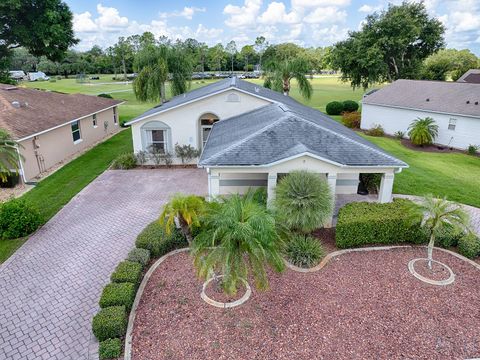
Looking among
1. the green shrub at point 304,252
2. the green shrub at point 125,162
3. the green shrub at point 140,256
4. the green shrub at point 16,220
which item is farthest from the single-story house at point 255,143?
the green shrub at point 16,220

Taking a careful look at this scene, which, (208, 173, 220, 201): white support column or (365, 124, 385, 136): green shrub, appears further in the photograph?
(365, 124, 385, 136): green shrub

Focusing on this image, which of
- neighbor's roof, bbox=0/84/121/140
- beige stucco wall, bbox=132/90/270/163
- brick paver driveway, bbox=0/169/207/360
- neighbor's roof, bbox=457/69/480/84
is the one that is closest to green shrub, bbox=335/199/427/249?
brick paver driveway, bbox=0/169/207/360

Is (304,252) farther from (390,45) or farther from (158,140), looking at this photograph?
(390,45)

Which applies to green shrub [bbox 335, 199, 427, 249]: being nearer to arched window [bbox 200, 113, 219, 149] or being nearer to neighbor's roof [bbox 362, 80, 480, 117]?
arched window [bbox 200, 113, 219, 149]

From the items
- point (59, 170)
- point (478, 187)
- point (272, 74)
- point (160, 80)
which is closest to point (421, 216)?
point (478, 187)

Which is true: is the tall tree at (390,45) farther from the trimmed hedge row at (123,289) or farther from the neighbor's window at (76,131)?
the trimmed hedge row at (123,289)

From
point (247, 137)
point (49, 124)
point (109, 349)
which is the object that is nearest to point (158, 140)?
point (49, 124)

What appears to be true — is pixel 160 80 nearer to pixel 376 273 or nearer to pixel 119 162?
pixel 119 162
